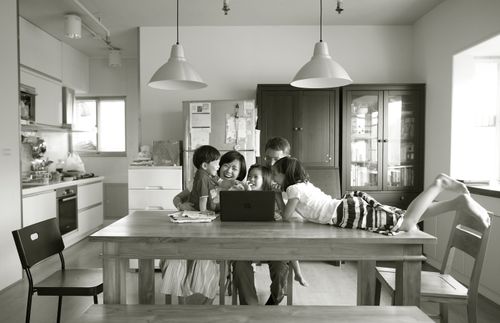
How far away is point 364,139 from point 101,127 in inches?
167

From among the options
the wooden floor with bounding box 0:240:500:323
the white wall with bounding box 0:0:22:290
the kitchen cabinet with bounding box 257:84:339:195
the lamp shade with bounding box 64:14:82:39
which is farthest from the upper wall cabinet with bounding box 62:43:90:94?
the kitchen cabinet with bounding box 257:84:339:195

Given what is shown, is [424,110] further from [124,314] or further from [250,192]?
[124,314]

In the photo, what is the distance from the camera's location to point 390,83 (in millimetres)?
4125

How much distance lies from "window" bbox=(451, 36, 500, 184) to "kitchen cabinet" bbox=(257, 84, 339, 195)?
4.06 feet

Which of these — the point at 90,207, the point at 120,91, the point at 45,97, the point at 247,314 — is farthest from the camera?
the point at 120,91

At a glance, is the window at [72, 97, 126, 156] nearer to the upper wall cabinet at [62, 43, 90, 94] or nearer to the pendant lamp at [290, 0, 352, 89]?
the upper wall cabinet at [62, 43, 90, 94]

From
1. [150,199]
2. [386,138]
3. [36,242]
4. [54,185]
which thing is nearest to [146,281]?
[36,242]

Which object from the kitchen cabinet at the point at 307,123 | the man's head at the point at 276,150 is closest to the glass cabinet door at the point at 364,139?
the kitchen cabinet at the point at 307,123

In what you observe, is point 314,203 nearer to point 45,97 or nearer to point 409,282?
point 409,282

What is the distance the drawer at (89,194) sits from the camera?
189 inches

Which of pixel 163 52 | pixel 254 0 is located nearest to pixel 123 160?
pixel 163 52

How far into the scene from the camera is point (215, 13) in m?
4.05

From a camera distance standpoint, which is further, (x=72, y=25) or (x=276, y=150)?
(x=72, y=25)

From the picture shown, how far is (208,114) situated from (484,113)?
289 centimetres
